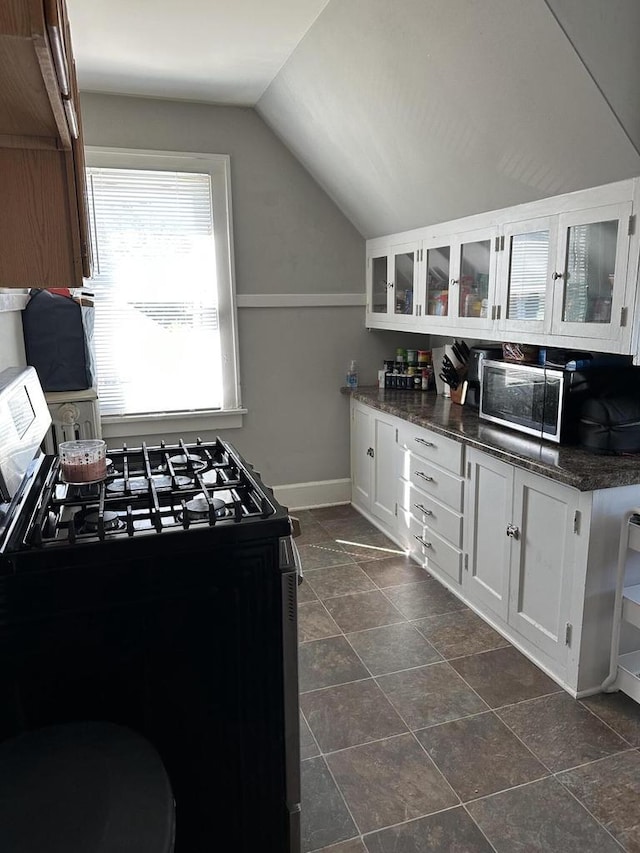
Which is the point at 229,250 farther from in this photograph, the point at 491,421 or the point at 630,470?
the point at 630,470

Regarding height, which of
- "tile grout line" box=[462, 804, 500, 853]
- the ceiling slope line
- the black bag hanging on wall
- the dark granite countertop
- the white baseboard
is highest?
the ceiling slope line

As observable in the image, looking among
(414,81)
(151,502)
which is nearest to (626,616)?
(151,502)

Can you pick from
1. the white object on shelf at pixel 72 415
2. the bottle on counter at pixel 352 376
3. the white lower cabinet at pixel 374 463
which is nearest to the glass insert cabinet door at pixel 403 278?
the bottle on counter at pixel 352 376

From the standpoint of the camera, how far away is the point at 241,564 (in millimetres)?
1369

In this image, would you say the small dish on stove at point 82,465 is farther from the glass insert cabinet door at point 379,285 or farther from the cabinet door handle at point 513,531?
the glass insert cabinet door at point 379,285

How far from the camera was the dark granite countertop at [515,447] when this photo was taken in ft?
6.94

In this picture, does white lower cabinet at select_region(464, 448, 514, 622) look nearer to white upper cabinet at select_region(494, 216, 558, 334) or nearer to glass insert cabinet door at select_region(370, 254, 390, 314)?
white upper cabinet at select_region(494, 216, 558, 334)

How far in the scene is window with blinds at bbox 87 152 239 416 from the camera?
360cm

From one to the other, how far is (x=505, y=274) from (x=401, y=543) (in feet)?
5.47

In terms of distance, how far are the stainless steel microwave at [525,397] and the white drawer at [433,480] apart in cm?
35

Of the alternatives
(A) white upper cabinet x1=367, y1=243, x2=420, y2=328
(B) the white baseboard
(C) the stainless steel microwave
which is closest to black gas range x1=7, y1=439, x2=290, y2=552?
(C) the stainless steel microwave

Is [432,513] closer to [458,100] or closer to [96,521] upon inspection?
[458,100]

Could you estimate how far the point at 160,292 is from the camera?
148 inches

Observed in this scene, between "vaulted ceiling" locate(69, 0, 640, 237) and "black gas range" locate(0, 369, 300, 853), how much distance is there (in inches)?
65.8
